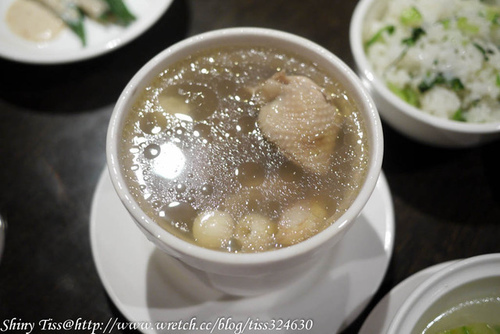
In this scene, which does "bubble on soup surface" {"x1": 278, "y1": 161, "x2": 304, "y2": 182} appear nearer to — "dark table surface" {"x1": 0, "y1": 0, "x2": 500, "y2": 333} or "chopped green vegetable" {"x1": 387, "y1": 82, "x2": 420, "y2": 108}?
"dark table surface" {"x1": 0, "y1": 0, "x2": 500, "y2": 333}

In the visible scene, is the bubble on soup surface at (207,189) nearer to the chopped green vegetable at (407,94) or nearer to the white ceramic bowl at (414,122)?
the white ceramic bowl at (414,122)

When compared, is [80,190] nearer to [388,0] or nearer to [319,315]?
[319,315]

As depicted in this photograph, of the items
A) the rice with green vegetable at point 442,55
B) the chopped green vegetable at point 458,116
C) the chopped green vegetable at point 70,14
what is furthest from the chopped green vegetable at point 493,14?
the chopped green vegetable at point 70,14

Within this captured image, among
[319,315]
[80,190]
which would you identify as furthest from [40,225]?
[319,315]

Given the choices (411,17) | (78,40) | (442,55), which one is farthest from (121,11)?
(442,55)

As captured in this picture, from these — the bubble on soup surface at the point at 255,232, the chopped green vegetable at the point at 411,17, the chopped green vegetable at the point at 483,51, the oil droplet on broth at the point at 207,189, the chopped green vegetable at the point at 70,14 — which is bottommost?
the chopped green vegetable at the point at 70,14

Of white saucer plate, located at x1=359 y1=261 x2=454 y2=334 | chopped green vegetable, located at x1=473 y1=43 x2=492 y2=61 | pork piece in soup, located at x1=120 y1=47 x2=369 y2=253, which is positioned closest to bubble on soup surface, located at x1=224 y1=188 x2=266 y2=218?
pork piece in soup, located at x1=120 y1=47 x2=369 y2=253
